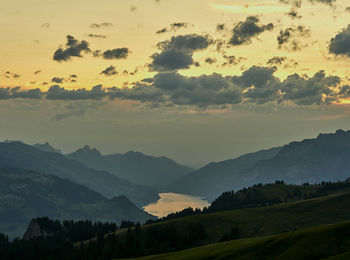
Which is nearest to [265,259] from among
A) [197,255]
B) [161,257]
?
[197,255]

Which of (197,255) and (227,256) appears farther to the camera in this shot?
(197,255)

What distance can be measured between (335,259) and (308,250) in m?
17.3

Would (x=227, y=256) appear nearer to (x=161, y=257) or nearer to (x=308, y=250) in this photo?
(x=308, y=250)

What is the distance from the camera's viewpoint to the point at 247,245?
5079 inches

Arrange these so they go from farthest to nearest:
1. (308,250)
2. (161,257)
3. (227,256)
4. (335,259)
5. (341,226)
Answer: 1. (161,257)
2. (227,256)
3. (341,226)
4. (308,250)
5. (335,259)

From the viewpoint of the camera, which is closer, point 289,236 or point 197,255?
point 289,236

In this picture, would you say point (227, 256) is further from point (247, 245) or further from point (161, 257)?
point (161, 257)

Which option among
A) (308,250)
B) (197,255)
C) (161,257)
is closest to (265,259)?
(308,250)

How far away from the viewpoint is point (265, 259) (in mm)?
110812

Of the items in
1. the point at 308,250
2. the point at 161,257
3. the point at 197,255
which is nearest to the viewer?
the point at 308,250

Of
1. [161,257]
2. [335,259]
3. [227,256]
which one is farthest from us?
[161,257]

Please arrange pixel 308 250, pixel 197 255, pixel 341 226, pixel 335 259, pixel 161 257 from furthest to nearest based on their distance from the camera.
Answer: pixel 161 257, pixel 197 255, pixel 341 226, pixel 308 250, pixel 335 259

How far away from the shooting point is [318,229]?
117 m

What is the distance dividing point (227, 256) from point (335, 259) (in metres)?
42.2
